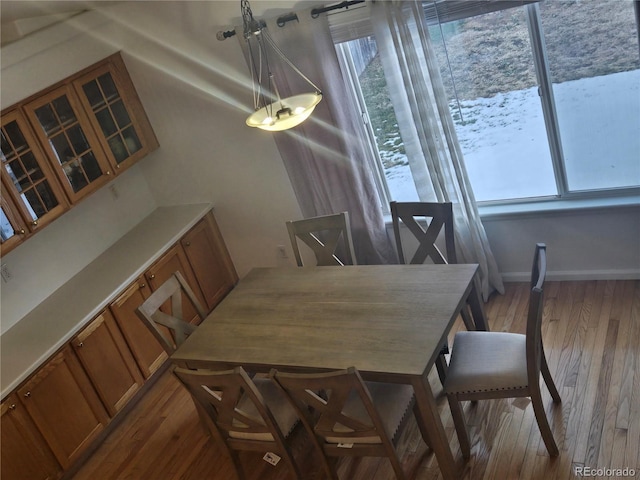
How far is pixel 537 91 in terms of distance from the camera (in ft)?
12.7

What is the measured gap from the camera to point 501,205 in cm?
431

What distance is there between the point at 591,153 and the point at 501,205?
0.66 meters

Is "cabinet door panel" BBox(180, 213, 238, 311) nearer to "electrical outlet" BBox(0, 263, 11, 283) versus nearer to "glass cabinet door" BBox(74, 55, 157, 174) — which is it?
"glass cabinet door" BBox(74, 55, 157, 174)

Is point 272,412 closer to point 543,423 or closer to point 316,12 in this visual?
point 543,423

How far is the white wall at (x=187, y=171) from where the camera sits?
404cm

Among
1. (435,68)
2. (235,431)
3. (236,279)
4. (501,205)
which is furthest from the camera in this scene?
(236,279)

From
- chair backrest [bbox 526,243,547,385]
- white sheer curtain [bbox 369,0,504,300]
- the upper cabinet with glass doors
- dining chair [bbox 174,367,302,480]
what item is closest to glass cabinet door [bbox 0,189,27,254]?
the upper cabinet with glass doors

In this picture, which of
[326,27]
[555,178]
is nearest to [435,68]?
[326,27]

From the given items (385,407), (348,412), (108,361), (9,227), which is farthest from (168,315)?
(385,407)

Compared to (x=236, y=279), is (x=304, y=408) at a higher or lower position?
higher

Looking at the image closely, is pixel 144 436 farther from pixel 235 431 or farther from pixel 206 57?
pixel 206 57

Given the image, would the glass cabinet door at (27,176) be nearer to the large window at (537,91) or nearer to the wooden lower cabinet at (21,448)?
the wooden lower cabinet at (21,448)

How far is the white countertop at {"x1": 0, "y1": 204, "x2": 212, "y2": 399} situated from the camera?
3668 mm

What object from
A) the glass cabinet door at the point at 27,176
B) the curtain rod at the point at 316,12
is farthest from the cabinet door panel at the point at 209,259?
the curtain rod at the point at 316,12
